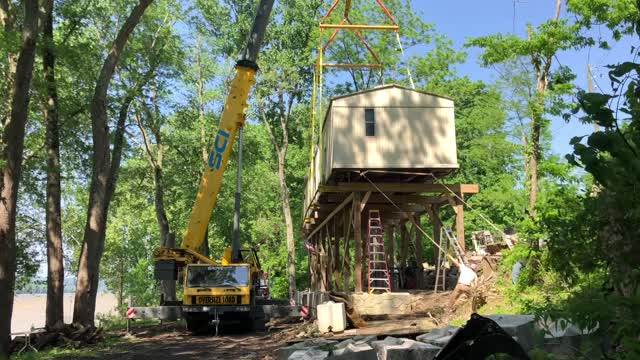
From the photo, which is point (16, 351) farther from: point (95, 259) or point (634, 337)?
point (634, 337)

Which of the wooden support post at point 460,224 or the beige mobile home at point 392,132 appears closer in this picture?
the beige mobile home at point 392,132

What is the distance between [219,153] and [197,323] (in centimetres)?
556

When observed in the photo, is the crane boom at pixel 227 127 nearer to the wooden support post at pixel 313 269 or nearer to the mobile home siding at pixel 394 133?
the mobile home siding at pixel 394 133

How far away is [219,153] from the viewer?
1806cm

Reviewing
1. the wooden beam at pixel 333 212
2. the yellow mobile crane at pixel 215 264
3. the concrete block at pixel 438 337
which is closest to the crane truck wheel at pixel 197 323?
the yellow mobile crane at pixel 215 264

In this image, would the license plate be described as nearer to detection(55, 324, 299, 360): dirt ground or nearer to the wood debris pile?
detection(55, 324, 299, 360): dirt ground

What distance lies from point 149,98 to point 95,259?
15267mm

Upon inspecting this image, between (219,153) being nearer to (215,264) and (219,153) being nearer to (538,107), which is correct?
(215,264)

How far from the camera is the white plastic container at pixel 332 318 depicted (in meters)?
13.1

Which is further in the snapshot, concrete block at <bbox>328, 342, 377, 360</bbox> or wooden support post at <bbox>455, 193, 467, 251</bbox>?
wooden support post at <bbox>455, 193, 467, 251</bbox>

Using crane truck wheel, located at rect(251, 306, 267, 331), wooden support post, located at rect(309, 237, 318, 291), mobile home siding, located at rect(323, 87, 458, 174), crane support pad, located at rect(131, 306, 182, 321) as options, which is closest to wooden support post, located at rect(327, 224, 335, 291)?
wooden support post, located at rect(309, 237, 318, 291)

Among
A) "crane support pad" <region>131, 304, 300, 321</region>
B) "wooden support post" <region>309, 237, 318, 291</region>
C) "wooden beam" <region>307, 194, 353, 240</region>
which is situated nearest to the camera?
"crane support pad" <region>131, 304, 300, 321</region>

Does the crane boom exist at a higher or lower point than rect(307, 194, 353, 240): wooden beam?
higher

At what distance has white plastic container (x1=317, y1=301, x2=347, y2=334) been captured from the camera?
13.1 metres
